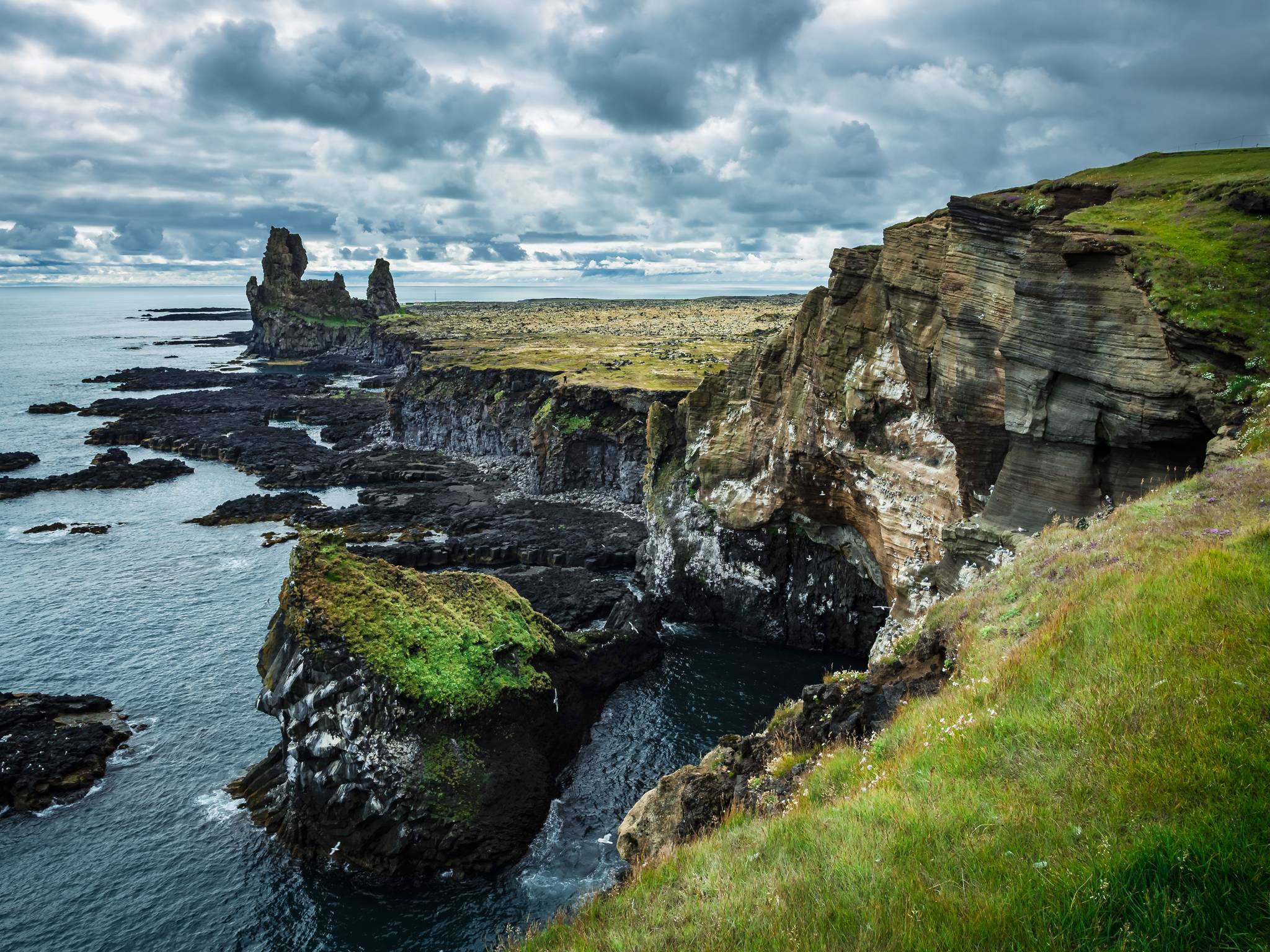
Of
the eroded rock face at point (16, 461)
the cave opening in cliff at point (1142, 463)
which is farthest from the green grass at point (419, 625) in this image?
the eroded rock face at point (16, 461)

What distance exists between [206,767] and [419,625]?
12.4m

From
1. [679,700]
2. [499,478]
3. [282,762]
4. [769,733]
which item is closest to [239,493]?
[499,478]

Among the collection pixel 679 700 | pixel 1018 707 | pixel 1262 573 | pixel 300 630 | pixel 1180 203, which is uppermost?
pixel 1180 203

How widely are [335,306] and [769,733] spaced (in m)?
202

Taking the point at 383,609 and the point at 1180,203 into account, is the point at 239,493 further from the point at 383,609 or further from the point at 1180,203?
the point at 1180,203

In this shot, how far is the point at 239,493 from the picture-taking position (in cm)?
7800

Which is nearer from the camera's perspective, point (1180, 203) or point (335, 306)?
point (1180, 203)

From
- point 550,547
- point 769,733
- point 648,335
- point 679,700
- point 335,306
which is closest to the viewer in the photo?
point 769,733

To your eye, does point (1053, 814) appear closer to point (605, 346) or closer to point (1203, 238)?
point (1203, 238)

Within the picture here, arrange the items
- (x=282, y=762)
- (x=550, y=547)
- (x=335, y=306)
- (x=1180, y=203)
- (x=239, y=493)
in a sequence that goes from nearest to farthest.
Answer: (x=1180, y=203) < (x=282, y=762) < (x=550, y=547) < (x=239, y=493) < (x=335, y=306)

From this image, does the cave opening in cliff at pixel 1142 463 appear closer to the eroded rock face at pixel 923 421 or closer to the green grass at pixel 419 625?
the eroded rock face at pixel 923 421

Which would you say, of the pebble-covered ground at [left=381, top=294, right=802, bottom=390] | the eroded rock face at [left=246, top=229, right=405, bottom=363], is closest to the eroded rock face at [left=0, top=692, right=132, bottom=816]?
the pebble-covered ground at [left=381, top=294, right=802, bottom=390]

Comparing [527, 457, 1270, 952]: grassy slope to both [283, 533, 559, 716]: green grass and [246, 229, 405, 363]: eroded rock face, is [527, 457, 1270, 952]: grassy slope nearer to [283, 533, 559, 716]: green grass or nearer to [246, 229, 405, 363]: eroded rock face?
[283, 533, 559, 716]: green grass

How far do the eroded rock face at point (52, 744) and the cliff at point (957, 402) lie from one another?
26.0m
